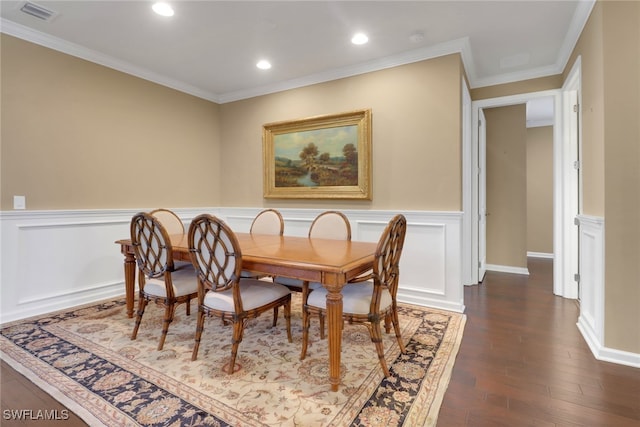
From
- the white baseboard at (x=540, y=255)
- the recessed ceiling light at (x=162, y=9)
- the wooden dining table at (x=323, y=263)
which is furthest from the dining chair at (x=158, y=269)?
the white baseboard at (x=540, y=255)

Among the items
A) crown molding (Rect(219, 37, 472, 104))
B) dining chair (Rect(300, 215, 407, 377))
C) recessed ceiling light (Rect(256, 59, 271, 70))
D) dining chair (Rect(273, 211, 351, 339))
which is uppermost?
recessed ceiling light (Rect(256, 59, 271, 70))

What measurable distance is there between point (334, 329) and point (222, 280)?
2.56 ft

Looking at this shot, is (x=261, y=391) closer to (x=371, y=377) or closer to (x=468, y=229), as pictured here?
(x=371, y=377)

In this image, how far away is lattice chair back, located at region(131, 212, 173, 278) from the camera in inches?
87.1

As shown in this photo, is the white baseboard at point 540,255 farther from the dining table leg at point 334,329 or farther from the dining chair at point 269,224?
the dining table leg at point 334,329

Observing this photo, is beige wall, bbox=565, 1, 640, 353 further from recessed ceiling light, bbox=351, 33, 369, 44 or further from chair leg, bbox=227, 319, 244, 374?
chair leg, bbox=227, 319, 244, 374

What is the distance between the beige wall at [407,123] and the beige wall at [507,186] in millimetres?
2064

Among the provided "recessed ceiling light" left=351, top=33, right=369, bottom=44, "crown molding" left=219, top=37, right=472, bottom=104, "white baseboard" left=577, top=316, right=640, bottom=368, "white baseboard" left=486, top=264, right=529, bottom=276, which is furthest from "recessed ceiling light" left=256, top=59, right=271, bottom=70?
"white baseboard" left=486, top=264, right=529, bottom=276

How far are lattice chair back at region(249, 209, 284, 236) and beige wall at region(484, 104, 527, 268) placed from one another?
342 cm

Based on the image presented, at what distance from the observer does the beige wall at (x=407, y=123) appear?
3135mm

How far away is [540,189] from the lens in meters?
6.09

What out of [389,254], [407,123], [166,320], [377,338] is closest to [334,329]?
[377,338]

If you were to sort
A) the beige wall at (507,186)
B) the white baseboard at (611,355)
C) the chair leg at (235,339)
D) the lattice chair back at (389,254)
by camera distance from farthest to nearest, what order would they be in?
the beige wall at (507,186)
the white baseboard at (611,355)
the chair leg at (235,339)
the lattice chair back at (389,254)

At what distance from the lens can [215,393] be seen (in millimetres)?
1750
